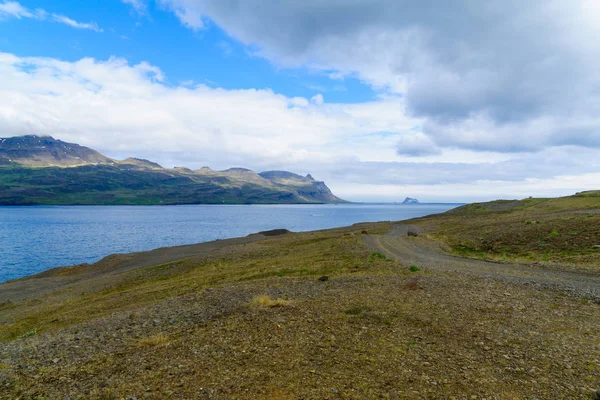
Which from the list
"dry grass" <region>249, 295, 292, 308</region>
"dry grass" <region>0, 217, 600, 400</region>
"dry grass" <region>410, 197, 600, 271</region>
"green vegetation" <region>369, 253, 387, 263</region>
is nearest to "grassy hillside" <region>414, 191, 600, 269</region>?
"dry grass" <region>410, 197, 600, 271</region>

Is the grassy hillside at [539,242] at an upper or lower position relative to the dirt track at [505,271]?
upper

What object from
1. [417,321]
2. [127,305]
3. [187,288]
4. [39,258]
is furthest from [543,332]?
[39,258]

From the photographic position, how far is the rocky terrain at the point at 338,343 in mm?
7805

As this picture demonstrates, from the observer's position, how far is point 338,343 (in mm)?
10305

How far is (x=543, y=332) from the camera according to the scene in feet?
35.8

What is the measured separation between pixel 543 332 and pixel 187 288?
1919cm

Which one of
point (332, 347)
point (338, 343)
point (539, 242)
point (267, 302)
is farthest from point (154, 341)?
point (539, 242)

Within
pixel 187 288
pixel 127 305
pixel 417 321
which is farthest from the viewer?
pixel 187 288

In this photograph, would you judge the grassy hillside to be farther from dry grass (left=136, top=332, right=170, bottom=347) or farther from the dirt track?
dry grass (left=136, top=332, right=170, bottom=347)

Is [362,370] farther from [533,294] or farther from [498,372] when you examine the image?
[533,294]

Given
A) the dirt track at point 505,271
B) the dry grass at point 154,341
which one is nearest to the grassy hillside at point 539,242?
the dirt track at point 505,271

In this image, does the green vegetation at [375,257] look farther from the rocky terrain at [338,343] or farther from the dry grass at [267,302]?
the dry grass at [267,302]

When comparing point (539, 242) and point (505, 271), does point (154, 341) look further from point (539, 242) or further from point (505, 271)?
point (539, 242)

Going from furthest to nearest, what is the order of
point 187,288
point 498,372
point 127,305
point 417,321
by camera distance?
point 187,288 < point 127,305 < point 417,321 < point 498,372
